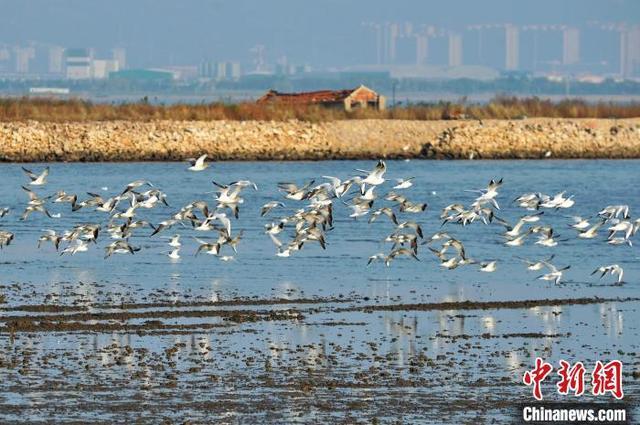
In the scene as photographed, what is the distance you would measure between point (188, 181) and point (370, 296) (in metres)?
28.6

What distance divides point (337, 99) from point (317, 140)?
11.5 m

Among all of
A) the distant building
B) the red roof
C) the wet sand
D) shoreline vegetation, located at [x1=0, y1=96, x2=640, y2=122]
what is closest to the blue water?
the wet sand

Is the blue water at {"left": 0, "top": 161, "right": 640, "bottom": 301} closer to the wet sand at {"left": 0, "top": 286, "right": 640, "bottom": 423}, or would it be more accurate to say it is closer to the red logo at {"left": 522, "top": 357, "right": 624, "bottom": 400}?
the wet sand at {"left": 0, "top": 286, "right": 640, "bottom": 423}

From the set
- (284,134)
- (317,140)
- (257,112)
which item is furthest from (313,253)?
(257,112)

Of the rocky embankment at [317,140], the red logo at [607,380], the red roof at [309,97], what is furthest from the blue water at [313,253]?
the red roof at [309,97]

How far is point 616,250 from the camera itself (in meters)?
31.5

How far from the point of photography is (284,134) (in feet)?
212

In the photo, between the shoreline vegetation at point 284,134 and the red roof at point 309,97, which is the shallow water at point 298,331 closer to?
the shoreline vegetation at point 284,134

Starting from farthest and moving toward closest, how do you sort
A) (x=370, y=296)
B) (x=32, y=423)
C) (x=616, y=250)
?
1. (x=616, y=250)
2. (x=370, y=296)
3. (x=32, y=423)

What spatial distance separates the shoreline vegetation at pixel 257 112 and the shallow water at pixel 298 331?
30.0m

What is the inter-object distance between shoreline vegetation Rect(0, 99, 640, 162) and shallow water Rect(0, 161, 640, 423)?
25237 millimetres

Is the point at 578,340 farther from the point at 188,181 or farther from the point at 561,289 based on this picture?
the point at 188,181

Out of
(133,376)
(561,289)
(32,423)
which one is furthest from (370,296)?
(32,423)

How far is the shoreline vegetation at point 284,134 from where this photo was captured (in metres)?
61.0
